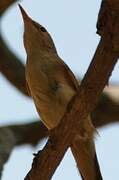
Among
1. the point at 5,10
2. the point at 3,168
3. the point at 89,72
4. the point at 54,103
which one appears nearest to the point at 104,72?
the point at 89,72

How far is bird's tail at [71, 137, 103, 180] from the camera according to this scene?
3107 mm

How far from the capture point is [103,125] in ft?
16.6

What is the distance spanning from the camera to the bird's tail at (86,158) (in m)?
3.11

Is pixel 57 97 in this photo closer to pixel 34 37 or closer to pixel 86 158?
pixel 86 158

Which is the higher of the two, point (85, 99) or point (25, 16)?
point (25, 16)

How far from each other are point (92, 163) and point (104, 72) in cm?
99

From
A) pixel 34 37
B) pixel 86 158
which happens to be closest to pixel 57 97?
pixel 86 158

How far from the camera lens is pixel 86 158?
3.21 meters

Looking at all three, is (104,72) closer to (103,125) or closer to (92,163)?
(92,163)

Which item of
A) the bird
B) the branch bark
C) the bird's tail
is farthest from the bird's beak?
the branch bark

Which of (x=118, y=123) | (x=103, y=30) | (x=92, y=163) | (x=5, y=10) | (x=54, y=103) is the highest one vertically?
(x=5, y=10)

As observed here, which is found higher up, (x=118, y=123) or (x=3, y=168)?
(x=3, y=168)

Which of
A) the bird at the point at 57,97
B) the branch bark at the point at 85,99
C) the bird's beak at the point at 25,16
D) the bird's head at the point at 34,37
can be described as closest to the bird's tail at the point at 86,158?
the bird at the point at 57,97

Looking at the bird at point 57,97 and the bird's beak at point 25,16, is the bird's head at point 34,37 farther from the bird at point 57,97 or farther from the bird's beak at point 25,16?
the bird at point 57,97
